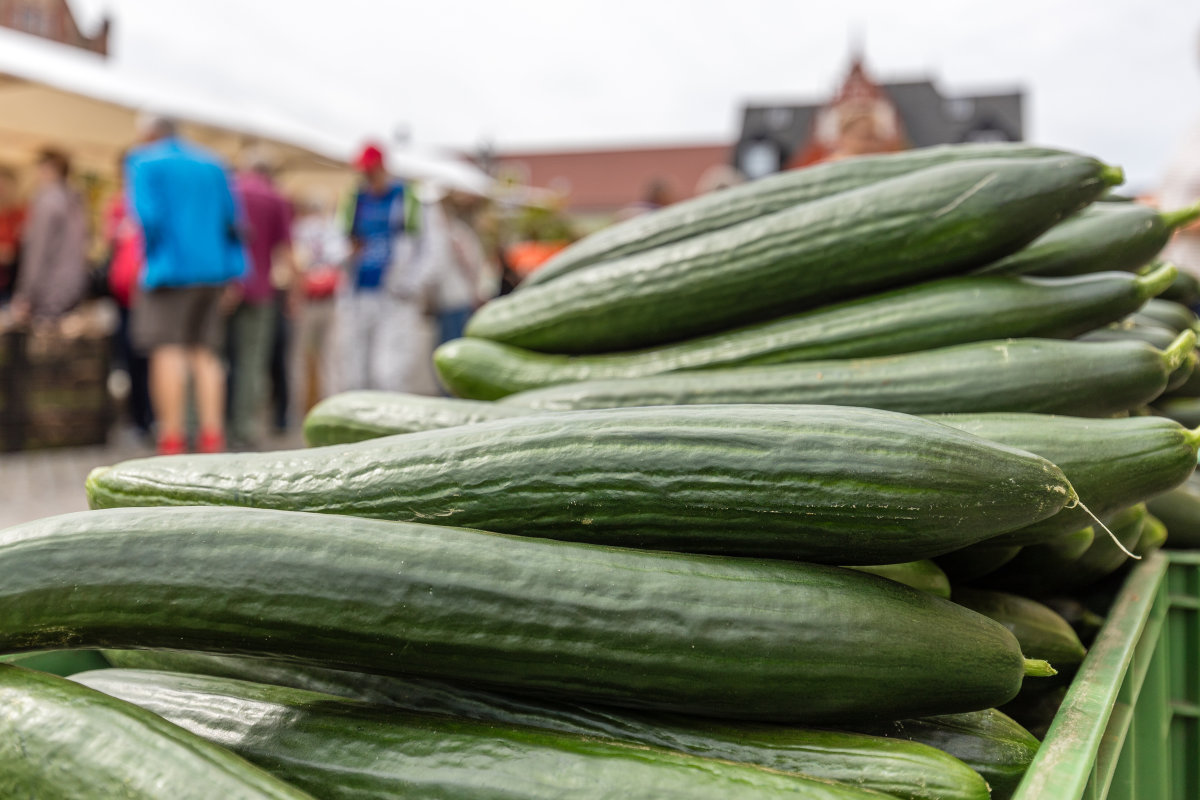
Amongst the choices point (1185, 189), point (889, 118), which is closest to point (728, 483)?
point (1185, 189)

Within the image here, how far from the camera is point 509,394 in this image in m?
1.59

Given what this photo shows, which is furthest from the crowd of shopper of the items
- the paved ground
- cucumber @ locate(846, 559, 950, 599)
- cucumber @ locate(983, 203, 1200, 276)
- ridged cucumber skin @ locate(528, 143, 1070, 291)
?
cucumber @ locate(846, 559, 950, 599)

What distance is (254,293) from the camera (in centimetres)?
Result: 641

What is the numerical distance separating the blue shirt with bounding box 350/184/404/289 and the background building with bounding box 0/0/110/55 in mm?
33014

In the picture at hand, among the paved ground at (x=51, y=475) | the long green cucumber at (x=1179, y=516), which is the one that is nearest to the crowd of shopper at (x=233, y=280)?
the paved ground at (x=51, y=475)

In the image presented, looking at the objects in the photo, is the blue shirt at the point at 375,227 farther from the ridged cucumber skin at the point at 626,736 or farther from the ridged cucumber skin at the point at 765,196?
the ridged cucumber skin at the point at 626,736

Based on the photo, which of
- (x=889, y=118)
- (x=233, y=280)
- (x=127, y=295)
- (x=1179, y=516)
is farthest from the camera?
(x=889, y=118)

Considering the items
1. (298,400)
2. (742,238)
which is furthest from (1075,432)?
(298,400)

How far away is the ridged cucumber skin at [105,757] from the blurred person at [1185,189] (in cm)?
341

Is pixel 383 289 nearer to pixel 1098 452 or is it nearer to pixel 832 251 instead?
pixel 832 251

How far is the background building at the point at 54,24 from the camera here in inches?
1276

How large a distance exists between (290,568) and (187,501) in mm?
306

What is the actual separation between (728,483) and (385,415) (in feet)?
2.16

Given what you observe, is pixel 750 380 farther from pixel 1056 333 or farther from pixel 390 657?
pixel 390 657
